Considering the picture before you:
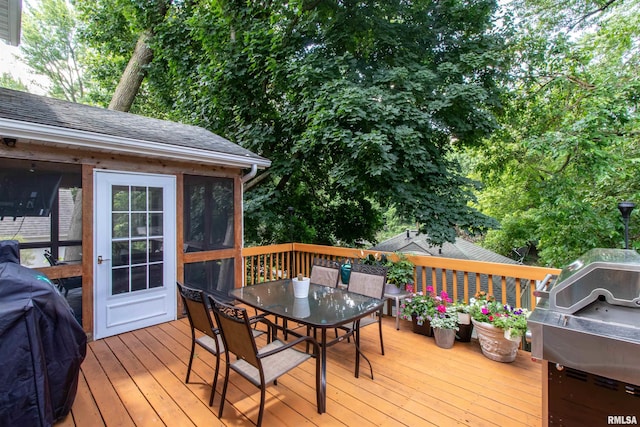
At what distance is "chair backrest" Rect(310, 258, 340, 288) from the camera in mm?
3469

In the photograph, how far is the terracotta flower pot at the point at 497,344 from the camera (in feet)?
9.32

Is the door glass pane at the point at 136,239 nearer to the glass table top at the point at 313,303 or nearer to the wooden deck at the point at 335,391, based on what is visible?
the wooden deck at the point at 335,391

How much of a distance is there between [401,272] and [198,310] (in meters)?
2.43

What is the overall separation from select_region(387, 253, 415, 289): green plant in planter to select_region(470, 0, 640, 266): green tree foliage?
3.36 metres

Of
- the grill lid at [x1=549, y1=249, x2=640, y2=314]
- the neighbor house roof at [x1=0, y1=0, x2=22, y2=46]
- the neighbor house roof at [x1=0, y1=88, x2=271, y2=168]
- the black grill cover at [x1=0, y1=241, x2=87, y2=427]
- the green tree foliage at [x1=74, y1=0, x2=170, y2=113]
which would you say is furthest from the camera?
the green tree foliage at [x1=74, y1=0, x2=170, y2=113]

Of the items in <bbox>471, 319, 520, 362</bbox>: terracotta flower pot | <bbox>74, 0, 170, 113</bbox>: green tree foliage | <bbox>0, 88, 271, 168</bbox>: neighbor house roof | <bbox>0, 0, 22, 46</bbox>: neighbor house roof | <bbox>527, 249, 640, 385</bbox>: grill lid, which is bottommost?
<bbox>471, 319, 520, 362</bbox>: terracotta flower pot

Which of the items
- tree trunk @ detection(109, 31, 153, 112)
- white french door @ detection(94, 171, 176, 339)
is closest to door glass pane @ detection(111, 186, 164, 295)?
white french door @ detection(94, 171, 176, 339)

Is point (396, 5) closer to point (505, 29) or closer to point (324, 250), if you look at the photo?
point (505, 29)

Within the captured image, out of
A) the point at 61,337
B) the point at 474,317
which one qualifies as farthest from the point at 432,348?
the point at 61,337

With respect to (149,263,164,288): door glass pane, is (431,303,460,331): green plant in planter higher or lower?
lower

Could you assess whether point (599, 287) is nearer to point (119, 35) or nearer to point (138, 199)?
point (138, 199)

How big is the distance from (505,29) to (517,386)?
19.8ft

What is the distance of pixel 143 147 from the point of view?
11.0 feet

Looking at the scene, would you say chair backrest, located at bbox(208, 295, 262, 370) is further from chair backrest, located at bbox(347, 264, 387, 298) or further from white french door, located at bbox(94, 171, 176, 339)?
white french door, located at bbox(94, 171, 176, 339)
